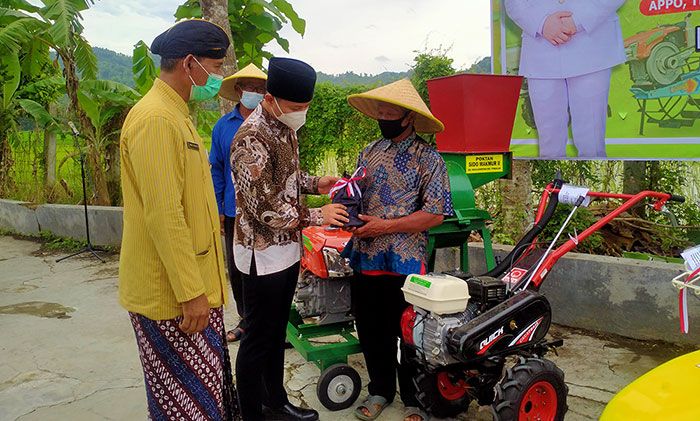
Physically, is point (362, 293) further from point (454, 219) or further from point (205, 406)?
point (205, 406)

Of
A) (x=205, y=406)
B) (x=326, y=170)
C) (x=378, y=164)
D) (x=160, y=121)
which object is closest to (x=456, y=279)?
(x=378, y=164)

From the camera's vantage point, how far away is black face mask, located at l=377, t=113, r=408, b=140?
9.83 ft

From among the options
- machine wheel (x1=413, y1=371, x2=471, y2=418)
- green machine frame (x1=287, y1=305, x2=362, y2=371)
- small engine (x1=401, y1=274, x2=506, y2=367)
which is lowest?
machine wheel (x1=413, y1=371, x2=471, y2=418)

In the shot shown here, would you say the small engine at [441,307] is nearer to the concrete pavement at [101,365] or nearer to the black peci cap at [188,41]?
the concrete pavement at [101,365]

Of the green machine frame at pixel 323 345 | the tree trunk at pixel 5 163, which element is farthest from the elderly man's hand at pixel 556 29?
the tree trunk at pixel 5 163

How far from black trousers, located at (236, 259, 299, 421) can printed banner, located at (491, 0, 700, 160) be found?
2921mm

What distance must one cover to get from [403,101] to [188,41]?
119 cm

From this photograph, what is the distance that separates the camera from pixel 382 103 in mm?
3004

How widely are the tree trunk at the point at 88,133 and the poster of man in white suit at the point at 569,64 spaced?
634 cm

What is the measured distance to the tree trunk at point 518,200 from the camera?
201 inches

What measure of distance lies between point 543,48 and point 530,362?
3.04 m

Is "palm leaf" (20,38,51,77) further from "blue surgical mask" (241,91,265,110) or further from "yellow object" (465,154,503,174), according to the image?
"yellow object" (465,154,503,174)

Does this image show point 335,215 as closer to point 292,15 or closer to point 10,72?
point 292,15

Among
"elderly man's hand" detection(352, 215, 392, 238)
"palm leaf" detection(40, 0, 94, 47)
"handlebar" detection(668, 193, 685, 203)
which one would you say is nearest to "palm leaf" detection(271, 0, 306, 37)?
"palm leaf" detection(40, 0, 94, 47)
